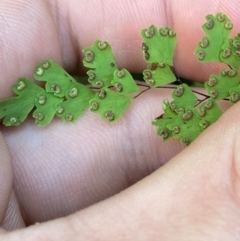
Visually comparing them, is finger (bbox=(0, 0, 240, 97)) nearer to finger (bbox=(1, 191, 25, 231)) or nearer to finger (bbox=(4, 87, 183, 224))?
finger (bbox=(4, 87, 183, 224))

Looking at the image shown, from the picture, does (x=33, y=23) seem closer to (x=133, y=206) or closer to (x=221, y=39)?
(x=221, y=39)

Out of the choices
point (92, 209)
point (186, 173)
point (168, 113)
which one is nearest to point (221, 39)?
point (168, 113)

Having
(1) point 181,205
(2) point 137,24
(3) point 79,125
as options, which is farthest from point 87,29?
(1) point 181,205

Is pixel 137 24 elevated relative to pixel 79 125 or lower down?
elevated

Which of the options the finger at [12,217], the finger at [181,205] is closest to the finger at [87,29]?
the finger at [12,217]

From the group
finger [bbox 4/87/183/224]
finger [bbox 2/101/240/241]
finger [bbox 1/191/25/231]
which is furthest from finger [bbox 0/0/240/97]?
finger [bbox 2/101/240/241]

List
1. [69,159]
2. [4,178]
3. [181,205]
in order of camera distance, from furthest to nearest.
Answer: [69,159], [4,178], [181,205]

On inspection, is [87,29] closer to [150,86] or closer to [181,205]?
[150,86]

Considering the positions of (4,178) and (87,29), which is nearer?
(4,178)
